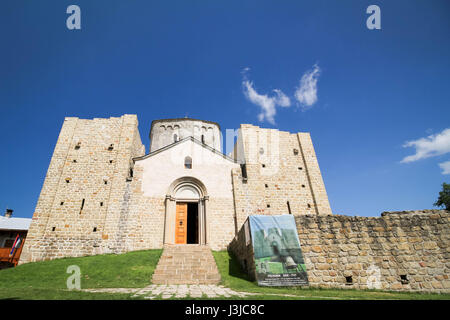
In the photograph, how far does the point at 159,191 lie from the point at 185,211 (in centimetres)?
242

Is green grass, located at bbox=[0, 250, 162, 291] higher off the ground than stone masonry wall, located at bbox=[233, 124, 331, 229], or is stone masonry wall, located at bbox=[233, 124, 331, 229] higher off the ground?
stone masonry wall, located at bbox=[233, 124, 331, 229]

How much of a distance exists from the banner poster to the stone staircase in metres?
2.24

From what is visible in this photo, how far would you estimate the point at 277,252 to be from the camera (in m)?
9.41

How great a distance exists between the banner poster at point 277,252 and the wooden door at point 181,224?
22.5 ft

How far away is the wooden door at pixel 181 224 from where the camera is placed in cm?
1514

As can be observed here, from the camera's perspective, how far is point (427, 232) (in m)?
9.83

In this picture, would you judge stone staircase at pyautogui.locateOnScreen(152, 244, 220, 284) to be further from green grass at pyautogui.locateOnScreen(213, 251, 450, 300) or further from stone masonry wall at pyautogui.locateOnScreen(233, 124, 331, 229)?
stone masonry wall at pyautogui.locateOnScreen(233, 124, 331, 229)

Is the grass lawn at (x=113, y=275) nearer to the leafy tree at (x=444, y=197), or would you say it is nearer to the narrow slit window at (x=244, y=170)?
the narrow slit window at (x=244, y=170)

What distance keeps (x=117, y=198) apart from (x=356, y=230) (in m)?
14.8

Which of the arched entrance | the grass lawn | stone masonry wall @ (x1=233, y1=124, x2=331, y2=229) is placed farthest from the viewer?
stone masonry wall @ (x1=233, y1=124, x2=331, y2=229)

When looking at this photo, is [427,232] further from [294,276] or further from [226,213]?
[226,213]

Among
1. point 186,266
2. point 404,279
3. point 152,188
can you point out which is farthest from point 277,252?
point 152,188

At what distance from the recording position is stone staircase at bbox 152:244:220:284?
9.60 meters

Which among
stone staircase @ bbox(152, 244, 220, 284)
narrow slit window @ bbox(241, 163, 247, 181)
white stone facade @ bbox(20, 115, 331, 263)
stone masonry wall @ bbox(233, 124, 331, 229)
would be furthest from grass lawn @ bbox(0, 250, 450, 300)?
narrow slit window @ bbox(241, 163, 247, 181)
